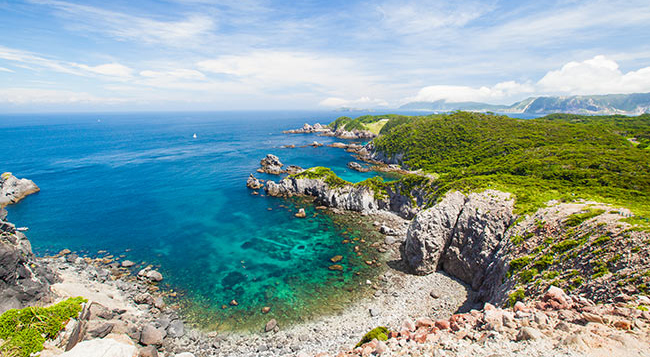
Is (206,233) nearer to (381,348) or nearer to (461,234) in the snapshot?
(381,348)

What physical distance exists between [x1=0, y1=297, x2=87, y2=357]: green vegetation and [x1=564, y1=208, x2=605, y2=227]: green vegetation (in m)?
47.4

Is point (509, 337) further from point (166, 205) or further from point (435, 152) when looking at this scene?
point (435, 152)

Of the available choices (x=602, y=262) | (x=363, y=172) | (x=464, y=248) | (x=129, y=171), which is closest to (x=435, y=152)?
(x=363, y=172)

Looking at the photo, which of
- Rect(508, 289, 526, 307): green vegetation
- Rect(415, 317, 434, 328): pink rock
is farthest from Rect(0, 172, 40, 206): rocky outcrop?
Rect(508, 289, 526, 307): green vegetation

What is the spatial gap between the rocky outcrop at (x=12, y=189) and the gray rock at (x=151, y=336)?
65519 millimetres

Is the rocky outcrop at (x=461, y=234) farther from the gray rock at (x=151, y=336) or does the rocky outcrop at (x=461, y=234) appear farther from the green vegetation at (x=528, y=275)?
the gray rock at (x=151, y=336)

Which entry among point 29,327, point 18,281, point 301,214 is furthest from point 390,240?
point 18,281

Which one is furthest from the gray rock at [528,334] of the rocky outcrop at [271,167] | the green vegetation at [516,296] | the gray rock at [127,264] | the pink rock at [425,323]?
the rocky outcrop at [271,167]

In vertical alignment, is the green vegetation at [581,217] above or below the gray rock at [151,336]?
above

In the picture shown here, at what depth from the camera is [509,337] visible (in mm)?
13844

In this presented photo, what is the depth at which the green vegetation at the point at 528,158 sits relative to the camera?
33.0 m

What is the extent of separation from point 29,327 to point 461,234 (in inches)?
1703

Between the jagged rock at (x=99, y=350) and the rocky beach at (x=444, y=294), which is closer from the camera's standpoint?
the rocky beach at (x=444, y=294)

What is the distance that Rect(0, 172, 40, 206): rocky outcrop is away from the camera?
5951 cm
